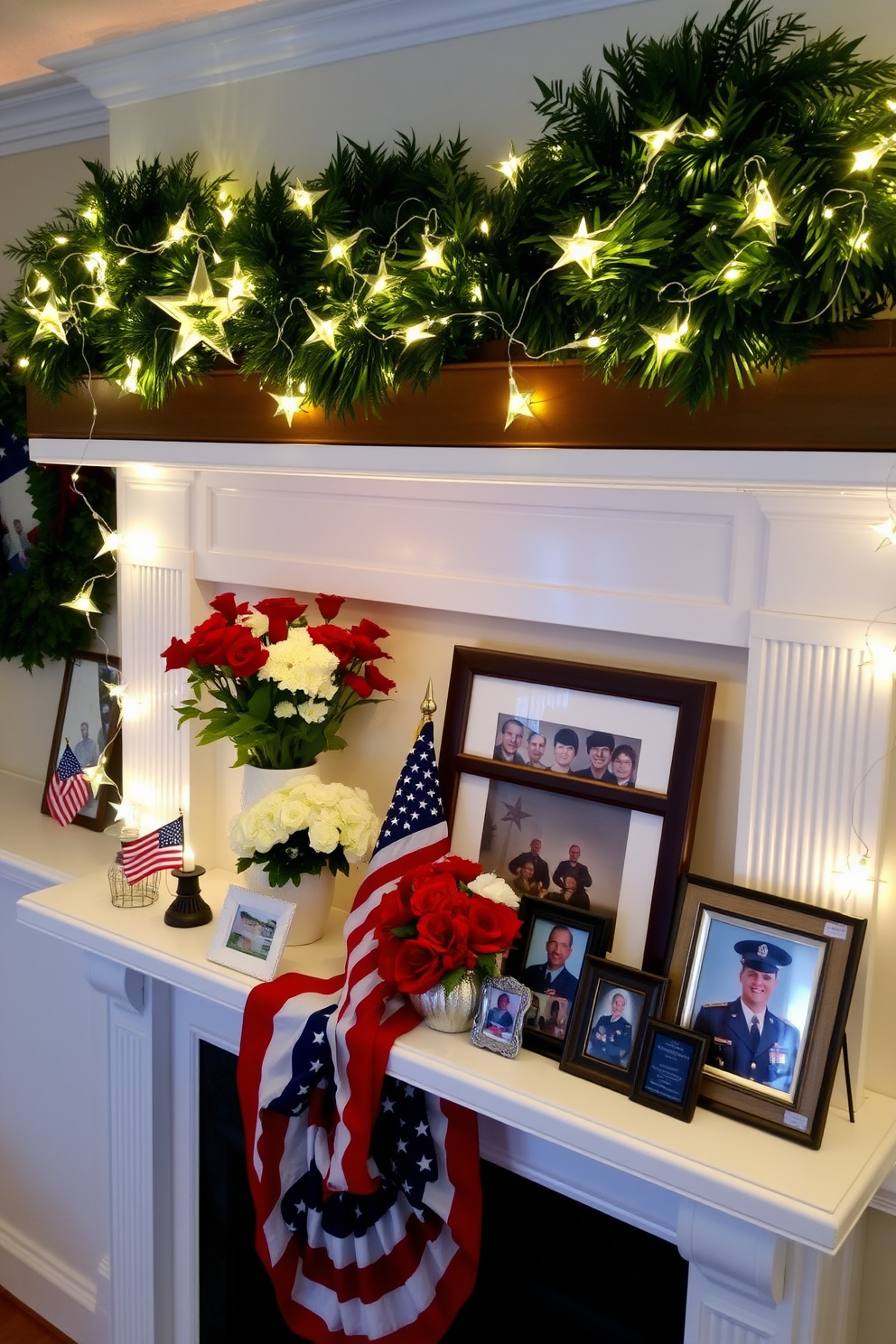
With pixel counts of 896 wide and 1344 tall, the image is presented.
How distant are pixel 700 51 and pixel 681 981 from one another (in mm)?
1103

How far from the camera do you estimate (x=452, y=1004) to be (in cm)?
147

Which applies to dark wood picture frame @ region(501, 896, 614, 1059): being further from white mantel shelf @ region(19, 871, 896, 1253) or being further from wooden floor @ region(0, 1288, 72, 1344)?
wooden floor @ region(0, 1288, 72, 1344)

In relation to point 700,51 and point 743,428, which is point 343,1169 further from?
point 700,51

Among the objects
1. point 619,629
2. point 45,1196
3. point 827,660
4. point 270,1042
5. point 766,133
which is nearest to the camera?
point 766,133

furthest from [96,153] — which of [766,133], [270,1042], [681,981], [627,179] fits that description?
[681,981]

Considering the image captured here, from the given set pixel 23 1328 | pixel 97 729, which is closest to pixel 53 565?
pixel 97 729

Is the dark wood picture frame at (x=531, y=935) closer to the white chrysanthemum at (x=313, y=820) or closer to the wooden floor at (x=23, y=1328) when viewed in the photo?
the white chrysanthemum at (x=313, y=820)

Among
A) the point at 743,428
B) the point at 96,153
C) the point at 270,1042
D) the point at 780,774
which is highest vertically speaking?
the point at 96,153

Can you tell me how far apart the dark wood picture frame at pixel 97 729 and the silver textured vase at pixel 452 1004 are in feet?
3.93

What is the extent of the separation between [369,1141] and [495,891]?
1.29 ft

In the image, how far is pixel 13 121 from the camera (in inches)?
97.0

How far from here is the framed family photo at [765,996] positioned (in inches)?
50.1

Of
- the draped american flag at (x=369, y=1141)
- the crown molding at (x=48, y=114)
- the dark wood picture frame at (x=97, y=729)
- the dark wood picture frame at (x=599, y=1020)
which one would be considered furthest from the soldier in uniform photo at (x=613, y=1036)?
the crown molding at (x=48, y=114)

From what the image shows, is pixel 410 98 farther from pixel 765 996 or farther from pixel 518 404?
pixel 765 996
